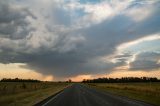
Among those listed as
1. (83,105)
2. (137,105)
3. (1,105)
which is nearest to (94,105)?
(83,105)

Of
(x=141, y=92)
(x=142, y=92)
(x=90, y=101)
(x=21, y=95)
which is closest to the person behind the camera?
(x=90, y=101)

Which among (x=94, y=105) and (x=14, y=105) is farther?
(x=14, y=105)

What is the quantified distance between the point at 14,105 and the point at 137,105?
367 inches

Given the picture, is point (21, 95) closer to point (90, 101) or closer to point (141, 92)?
point (90, 101)

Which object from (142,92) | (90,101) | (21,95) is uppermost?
(142,92)

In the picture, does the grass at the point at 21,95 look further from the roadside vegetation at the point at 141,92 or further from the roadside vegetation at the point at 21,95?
the roadside vegetation at the point at 141,92

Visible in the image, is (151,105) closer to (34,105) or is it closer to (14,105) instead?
(34,105)

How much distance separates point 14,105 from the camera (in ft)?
72.6

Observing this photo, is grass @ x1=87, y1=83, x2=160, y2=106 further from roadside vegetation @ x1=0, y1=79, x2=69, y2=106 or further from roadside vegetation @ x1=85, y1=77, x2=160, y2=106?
roadside vegetation @ x1=0, y1=79, x2=69, y2=106

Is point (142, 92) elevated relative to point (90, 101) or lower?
elevated

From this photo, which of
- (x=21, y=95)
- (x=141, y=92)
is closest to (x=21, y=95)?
(x=21, y=95)

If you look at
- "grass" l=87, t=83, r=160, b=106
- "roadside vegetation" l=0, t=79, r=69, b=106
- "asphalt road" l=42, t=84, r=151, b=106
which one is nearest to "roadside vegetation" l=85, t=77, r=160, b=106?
"grass" l=87, t=83, r=160, b=106

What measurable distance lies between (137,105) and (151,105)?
116 cm

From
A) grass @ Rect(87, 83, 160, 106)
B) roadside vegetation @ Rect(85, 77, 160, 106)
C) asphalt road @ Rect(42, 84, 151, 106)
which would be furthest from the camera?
roadside vegetation @ Rect(85, 77, 160, 106)
